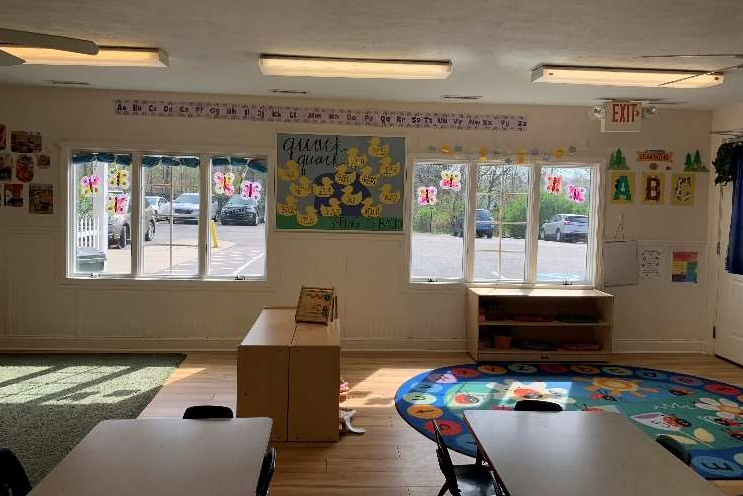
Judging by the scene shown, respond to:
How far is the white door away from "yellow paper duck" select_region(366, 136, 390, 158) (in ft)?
12.7

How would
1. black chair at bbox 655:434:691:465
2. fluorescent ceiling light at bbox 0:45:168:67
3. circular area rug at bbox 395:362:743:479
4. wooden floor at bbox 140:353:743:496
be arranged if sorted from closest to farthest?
black chair at bbox 655:434:691:465 < wooden floor at bbox 140:353:743:496 < circular area rug at bbox 395:362:743:479 < fluorescent ceiling light at bbox 0:45:168:67

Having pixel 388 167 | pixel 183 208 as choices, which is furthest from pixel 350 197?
pixel 183 208

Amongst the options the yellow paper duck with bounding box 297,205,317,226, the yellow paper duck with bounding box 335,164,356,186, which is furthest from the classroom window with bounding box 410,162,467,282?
the yellow paper duck with bounding box 297,205,317,226

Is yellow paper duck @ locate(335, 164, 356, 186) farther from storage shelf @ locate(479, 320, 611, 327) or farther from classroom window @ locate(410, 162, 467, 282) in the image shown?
storage shelf @ locate(479, 320, 611, 327)

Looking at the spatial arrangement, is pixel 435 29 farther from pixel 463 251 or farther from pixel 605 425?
pixel 463 251

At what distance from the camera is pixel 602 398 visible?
18.0ft

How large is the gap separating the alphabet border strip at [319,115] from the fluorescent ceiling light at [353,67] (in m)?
1.59

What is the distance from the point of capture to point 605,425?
9.87 ft

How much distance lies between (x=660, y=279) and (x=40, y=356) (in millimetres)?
6957

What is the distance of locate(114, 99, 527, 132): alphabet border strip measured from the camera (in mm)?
6699

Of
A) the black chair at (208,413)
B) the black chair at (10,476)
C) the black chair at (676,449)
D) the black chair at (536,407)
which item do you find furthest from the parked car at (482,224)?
the black chair at (10,476)

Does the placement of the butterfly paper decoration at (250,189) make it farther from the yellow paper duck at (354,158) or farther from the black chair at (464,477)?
the black chair at (464,477)

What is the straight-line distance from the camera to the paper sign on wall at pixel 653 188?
7.12 metres

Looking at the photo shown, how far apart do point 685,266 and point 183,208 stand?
19.3ft
